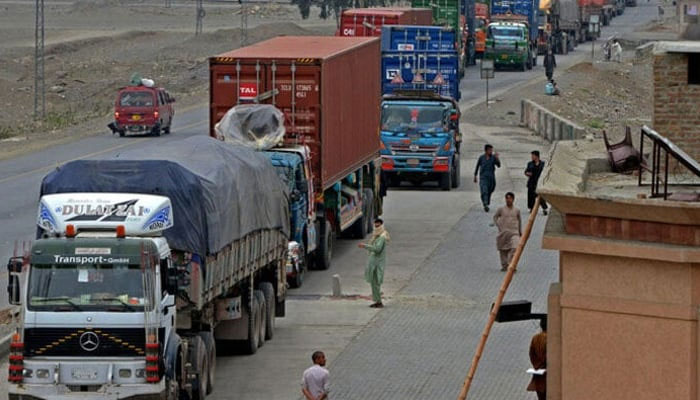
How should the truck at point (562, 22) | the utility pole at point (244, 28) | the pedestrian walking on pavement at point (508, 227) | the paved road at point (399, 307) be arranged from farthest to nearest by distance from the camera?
the truck at point (562, 22)
the utility pole at point (244, 28)
the pedestrian walking on pavement at point (508, 227)
the paved road at point (399, 307)

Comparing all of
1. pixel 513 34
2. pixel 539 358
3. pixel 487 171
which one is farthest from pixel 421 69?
pixel 513 34

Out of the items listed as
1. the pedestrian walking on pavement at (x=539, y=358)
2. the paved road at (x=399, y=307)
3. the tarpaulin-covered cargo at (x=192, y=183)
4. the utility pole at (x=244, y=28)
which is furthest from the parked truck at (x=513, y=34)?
the pedestrian walking on pavement at (x=539, y=358)

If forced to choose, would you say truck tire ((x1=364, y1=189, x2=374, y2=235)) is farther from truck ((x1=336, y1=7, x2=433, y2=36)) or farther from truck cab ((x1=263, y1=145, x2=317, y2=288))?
truck ((x1=336, y1=7, x2=433, y2=36))

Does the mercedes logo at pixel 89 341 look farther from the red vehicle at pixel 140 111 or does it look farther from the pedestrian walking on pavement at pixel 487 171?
the red vehicle at pixel 140 111

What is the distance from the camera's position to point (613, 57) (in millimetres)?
89875

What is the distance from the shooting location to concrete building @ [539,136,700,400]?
12.2 m

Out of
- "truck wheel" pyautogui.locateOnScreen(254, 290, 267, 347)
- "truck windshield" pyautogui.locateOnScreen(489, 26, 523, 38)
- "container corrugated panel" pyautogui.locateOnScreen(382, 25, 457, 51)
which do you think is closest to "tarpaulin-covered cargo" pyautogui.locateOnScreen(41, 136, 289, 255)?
"truck wheel" pyautogui.locateOnScreen(254, 290, 267, 347)

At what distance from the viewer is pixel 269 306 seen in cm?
2406

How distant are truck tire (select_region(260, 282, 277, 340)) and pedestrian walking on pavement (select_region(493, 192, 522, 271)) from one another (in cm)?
648

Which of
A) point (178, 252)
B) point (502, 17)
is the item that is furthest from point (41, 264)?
point (502, 17)

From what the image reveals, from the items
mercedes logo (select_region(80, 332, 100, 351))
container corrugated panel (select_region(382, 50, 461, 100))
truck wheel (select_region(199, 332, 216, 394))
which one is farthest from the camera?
container corrugated panel (select_region(382, 50, 461, 100))

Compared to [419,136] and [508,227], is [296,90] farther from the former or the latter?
[419,136]

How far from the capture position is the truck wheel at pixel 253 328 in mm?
22938

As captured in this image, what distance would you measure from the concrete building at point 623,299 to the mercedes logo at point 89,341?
6.42 meters
